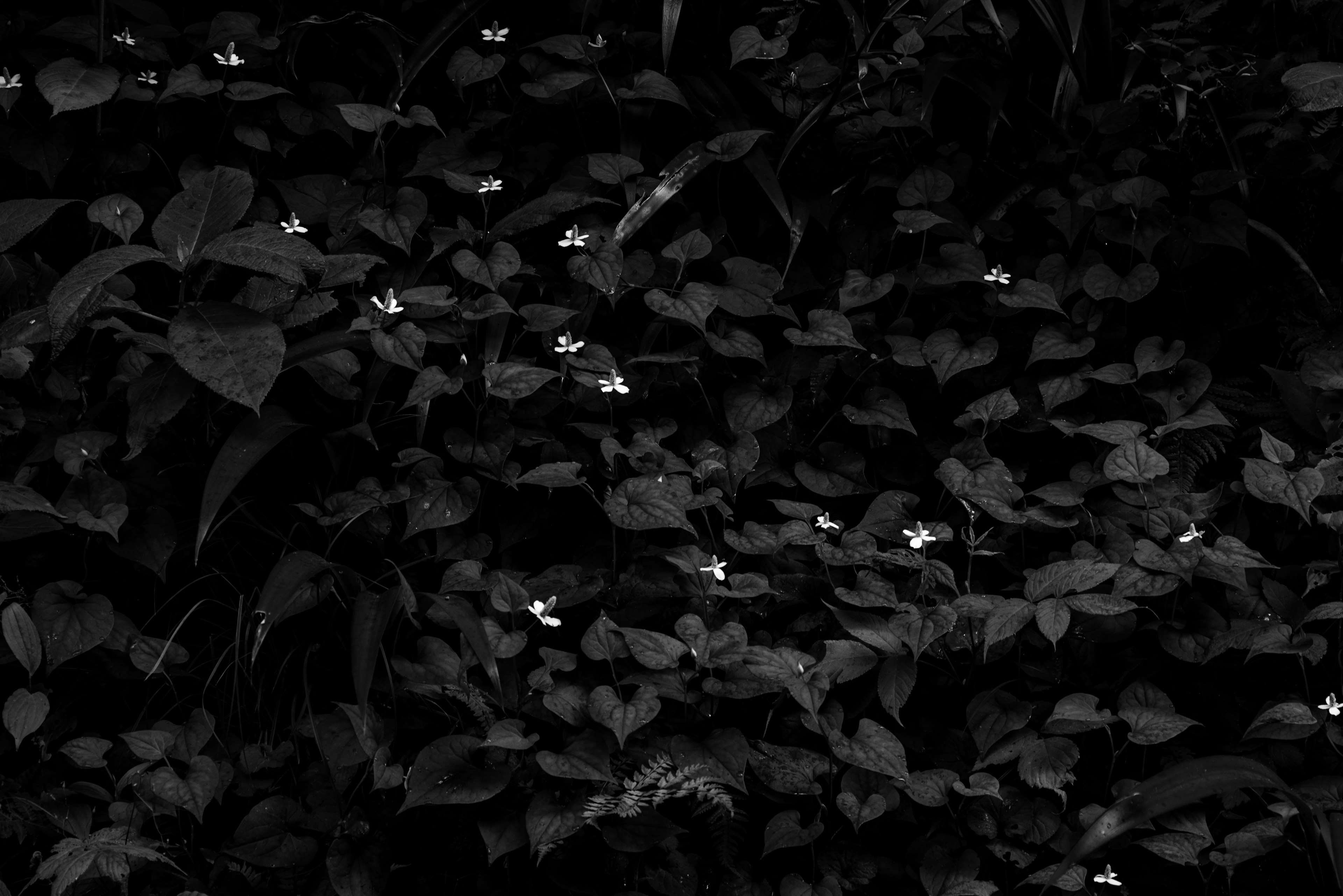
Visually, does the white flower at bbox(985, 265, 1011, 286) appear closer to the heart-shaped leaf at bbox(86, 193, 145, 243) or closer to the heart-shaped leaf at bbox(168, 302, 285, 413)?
the heart-shaped leaf at bbox(168, 302, 285, 413)

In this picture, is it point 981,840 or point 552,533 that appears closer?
point 981,840

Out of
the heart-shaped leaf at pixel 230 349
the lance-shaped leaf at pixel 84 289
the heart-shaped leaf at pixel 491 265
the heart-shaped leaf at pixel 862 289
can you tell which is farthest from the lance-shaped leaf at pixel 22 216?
the heart-shaped leaf at pixel 862 289

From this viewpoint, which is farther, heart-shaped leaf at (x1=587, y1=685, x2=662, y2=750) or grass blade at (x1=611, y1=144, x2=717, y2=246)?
grass blade at (x1=611, y1=144, x2=717, y2=246)

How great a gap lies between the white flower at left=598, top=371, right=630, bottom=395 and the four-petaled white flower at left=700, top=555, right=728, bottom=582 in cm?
37

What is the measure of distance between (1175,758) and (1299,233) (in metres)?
1.26

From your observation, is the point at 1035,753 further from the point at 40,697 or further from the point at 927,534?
the point at 40,697

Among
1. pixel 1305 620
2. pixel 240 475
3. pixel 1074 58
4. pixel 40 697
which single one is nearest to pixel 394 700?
pixel 240 475

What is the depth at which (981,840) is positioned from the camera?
6.10 ft

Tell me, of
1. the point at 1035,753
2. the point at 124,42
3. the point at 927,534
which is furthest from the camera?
the point at 124,42

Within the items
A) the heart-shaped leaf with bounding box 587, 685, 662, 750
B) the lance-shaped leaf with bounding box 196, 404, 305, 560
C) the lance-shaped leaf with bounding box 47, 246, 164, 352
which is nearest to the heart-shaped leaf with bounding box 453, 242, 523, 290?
the lance-shaped leaf with bounding box 196, 404, 305, 560

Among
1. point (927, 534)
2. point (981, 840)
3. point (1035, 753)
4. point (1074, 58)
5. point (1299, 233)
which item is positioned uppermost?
point (1074, 58)

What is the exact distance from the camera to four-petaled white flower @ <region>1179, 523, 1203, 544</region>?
6.19ft

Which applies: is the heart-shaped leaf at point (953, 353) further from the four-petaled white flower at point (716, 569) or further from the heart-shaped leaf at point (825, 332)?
the four-petaled white flower at point (716, 569)

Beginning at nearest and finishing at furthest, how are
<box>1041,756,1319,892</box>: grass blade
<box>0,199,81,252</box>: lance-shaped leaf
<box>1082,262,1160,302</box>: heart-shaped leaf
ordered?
<box>1041,756,1319,892</box>: grass blade
<box>0,199,81,252</box>: lance-shaped leaf
<box>1082,262,1160,302</box>: heart-shaped leaf
